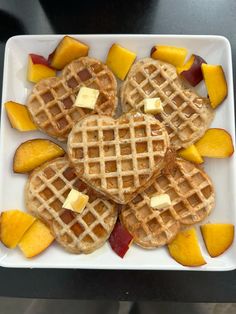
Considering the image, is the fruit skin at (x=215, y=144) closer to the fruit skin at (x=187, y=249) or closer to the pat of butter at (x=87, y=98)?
the fruit skin at (x=187, y=249)

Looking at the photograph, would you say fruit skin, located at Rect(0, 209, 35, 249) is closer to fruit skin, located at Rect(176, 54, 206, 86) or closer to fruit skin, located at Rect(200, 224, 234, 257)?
fruit skin, located at Rect(200, 224, 234, 257)

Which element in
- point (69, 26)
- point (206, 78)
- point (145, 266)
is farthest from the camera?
point (69, 26)

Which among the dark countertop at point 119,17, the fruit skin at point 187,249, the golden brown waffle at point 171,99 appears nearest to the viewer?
the fruit skin at point 187,249

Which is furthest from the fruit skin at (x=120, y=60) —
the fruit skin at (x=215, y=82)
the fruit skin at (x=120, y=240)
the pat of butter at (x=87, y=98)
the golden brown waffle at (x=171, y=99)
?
the fruit skin at (x=120, y=240)

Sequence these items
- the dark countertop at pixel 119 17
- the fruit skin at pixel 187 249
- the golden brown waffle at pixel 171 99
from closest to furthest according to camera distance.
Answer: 1. the fruit skin at pixel 187 249
2. the golden brown waffle at pixel 171 99
3. the dark countertop at pixel 119 17

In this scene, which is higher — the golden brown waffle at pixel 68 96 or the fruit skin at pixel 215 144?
the golden brown waffle at pixel 68 96

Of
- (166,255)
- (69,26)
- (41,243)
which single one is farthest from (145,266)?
(69,26)

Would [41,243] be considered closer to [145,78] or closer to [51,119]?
[51,119]
